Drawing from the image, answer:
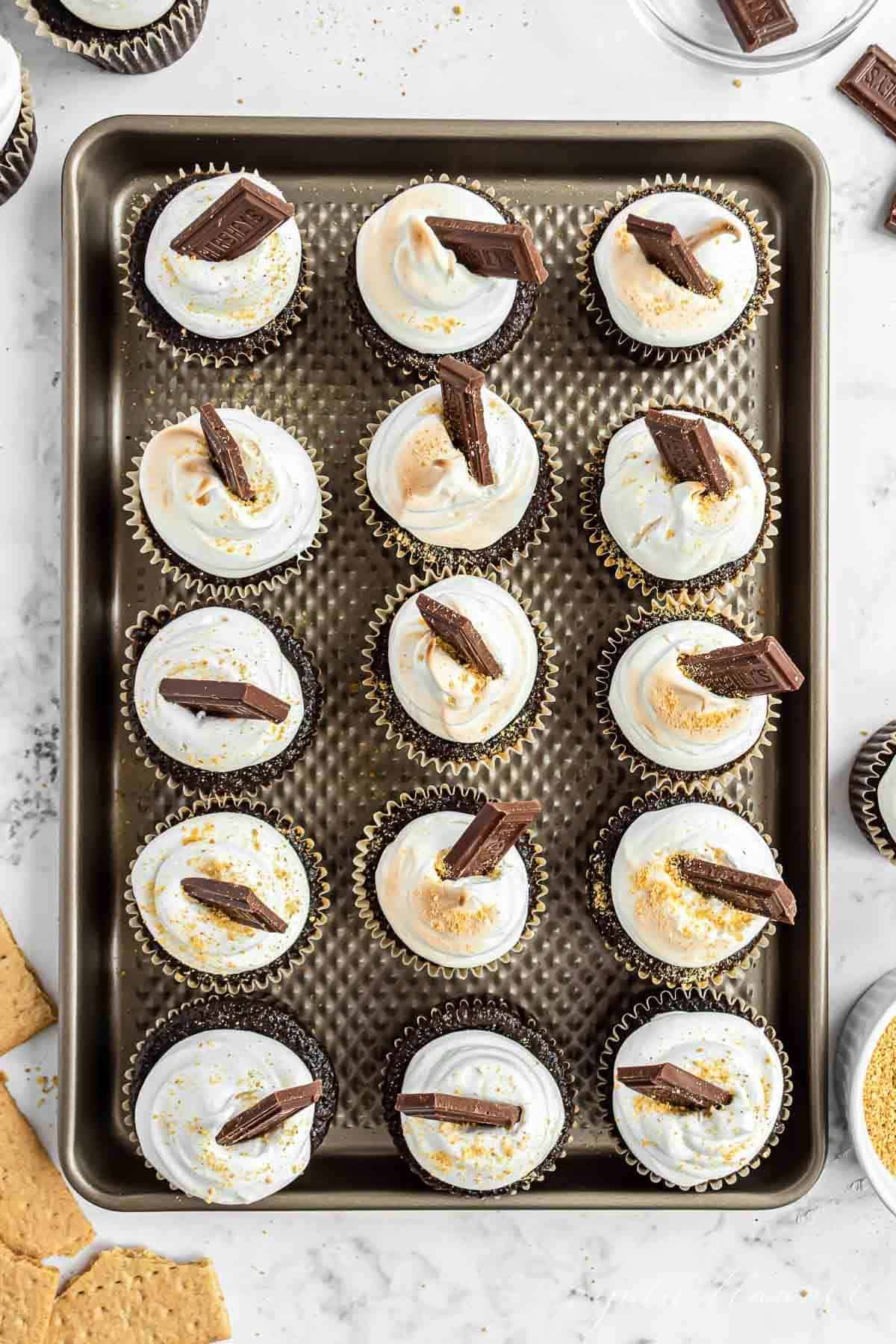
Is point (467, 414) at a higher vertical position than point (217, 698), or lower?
higher

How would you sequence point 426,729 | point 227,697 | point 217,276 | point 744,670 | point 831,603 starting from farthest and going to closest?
1. point 831,603
2. point 426,729
3. point 217,276
4. point 744,670
5. point 227,697

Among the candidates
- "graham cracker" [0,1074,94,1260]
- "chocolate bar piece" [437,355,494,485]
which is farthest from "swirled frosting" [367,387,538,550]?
"graham cracker" [0,1074,94,1260]

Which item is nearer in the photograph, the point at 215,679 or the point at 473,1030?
the point at 215,679

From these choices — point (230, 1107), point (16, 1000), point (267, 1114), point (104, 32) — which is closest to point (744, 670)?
point (267, 1114)

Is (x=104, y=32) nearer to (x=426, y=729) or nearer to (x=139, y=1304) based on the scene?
(x=426, y=729)

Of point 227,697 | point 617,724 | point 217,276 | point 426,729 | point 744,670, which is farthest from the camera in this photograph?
point 617,724

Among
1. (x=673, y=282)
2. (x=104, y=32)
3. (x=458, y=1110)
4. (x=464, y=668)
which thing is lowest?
(x=458, y=1110)

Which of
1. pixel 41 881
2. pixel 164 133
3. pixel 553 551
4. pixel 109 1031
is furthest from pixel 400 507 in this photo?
pixel 109 1031
